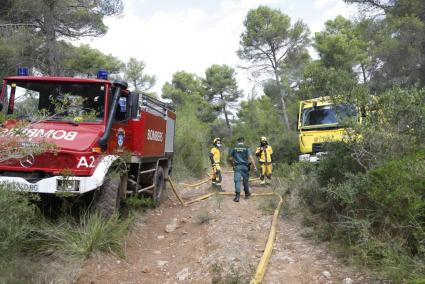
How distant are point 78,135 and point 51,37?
8.24 m

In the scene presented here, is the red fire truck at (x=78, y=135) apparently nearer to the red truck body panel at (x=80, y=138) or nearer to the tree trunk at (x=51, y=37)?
the red truck body panel at (x=80, y=138)

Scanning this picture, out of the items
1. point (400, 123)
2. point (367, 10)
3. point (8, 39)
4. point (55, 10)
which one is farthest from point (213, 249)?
point (367, 10)

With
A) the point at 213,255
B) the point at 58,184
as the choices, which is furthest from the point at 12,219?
the point at 213,255

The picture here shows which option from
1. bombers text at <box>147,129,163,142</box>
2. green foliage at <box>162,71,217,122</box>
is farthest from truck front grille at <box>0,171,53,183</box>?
green foliage at <box>162,71,217,122</box>

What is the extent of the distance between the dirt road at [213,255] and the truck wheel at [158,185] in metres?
0.98

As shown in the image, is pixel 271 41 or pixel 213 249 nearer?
pixel 213 249

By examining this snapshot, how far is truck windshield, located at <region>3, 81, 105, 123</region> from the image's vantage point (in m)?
6.18

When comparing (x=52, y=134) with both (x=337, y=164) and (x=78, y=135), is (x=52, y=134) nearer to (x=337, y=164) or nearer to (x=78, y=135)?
(x=78, y=135)

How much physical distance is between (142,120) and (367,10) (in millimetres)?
13244

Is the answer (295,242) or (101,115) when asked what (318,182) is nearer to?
(295,242)

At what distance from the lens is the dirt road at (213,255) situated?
4441 mm

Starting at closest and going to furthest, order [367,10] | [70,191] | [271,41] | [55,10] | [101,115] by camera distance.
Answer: [70,191], [101,115], [55,10], [367,10], [271,41]

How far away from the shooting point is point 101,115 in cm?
620

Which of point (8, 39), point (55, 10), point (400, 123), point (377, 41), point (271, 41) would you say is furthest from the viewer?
point (271, 41)
